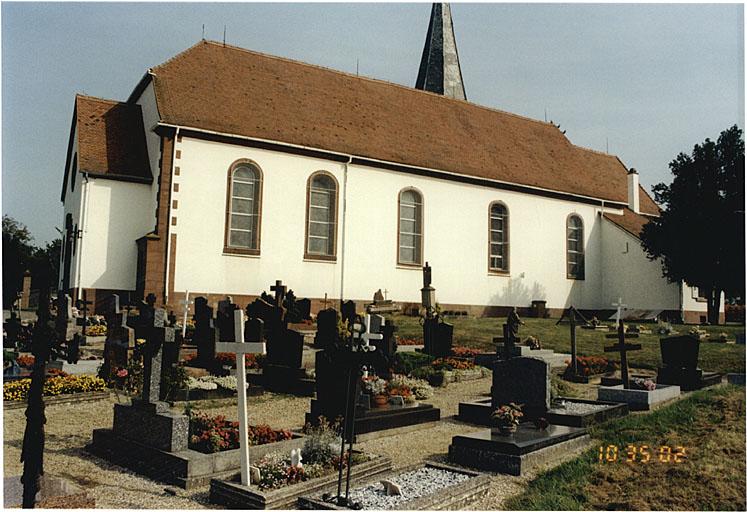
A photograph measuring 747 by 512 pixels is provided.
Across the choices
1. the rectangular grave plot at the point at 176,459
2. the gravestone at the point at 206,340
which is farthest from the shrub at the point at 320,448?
the gravestone at the point at 206,340

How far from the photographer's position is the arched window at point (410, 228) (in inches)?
903

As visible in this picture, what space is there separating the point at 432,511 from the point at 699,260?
23367 mm

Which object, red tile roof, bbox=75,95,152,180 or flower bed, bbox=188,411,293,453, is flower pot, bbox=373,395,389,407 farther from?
red tile roof, bbox=75,95,152,180

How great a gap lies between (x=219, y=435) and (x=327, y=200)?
15524 millimetres

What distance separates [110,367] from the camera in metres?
10.2

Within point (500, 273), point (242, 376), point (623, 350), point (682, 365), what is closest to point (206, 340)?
point (242, 376)

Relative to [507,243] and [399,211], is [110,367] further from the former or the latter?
[507,243]

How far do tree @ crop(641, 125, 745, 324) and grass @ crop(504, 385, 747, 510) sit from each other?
62.1 feet

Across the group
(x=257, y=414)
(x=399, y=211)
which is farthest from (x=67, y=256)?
(x=257, y=414)

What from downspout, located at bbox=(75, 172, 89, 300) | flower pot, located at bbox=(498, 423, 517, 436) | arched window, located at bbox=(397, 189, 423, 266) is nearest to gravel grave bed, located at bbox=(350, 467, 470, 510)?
flower pot, located at bbox=(498, 423, 517, 436)

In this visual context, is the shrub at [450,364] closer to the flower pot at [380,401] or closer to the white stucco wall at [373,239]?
the flower pot at [380,401]

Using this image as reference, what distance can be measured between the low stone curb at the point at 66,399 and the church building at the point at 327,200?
8.90 m
